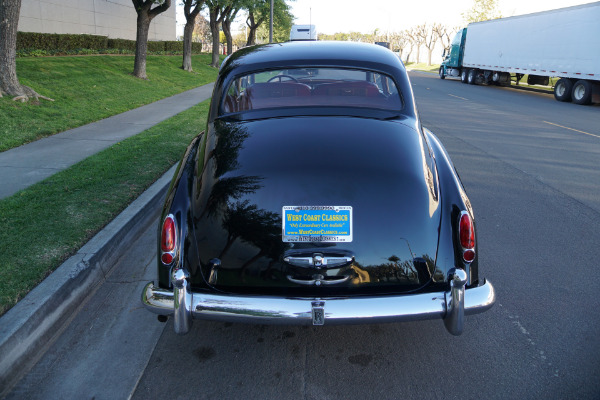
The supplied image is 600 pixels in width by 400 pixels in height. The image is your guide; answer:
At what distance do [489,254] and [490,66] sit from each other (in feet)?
88.3

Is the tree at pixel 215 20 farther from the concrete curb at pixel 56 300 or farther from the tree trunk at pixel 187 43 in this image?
the concrete curb at pixel 56 300

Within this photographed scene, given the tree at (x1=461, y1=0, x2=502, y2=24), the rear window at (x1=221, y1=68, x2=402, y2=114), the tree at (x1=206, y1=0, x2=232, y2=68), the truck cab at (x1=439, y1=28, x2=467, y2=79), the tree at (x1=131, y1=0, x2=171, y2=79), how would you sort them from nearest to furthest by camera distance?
the rear window at (x1=221, y1=68, x2=402, y2=114) → the tree at (x1=131, y1=0, x2=171, y2=79) → the tree at (x1=206, y1=0, x2=232, y2=68) → the truck cab at (x1=439, y1=28, x2=467, y2=79) → the tree at (x1=461, y1=0, x2=502, y2=24)

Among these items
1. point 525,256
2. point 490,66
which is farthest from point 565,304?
point 490,66

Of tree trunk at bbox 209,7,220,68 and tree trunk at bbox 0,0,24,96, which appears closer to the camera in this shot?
→ tree trunk at bbox 0,0,24,96

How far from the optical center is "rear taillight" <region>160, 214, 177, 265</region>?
2.92 meters

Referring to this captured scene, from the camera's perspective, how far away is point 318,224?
2.79 meters

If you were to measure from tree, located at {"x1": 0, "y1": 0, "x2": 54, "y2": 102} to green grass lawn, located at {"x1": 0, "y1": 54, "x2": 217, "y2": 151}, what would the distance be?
51cm

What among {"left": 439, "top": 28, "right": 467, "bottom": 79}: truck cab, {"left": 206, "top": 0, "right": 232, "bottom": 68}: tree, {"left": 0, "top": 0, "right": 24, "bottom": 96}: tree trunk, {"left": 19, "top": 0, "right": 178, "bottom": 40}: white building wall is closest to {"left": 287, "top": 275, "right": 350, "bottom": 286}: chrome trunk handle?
{"left": 0, "top": 0, "right": 24, "bottom": 96}: tree trunk

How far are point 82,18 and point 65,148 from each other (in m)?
23.0

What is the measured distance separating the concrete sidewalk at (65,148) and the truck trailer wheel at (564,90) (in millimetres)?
16504

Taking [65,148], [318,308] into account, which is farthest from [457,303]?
[65,148]

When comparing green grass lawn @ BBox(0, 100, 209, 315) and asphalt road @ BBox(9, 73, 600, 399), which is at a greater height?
green grass lawn @ BBox(0, 100, 209, 315)

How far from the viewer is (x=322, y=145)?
10.4 ft

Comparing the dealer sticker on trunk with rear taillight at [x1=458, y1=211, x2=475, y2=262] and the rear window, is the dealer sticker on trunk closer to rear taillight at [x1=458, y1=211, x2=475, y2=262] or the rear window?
rear taillight at [x1=458, y1=211, x2=475, y2=262]
